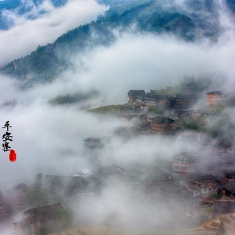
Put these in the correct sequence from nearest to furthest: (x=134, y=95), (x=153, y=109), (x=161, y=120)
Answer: (x=161, y=120)
(x=153, y=109)
(x=134, y=95)

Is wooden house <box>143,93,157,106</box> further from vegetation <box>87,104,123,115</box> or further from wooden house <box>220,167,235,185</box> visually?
wooden house <box>220,167,235,185</box>

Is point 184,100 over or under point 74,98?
under

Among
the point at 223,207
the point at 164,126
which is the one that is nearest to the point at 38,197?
the point at 223,207

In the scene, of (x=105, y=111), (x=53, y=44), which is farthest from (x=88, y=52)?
(x=105, y=111)

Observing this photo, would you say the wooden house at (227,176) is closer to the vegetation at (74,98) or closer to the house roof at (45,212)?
the house roof at (45,212)

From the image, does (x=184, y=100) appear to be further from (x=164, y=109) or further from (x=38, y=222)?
(x=38, y=222)

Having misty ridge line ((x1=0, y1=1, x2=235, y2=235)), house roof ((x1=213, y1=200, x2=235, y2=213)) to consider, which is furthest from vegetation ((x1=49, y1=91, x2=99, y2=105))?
house roof ((x1=213, y1=200, x2=235, y2=213))
